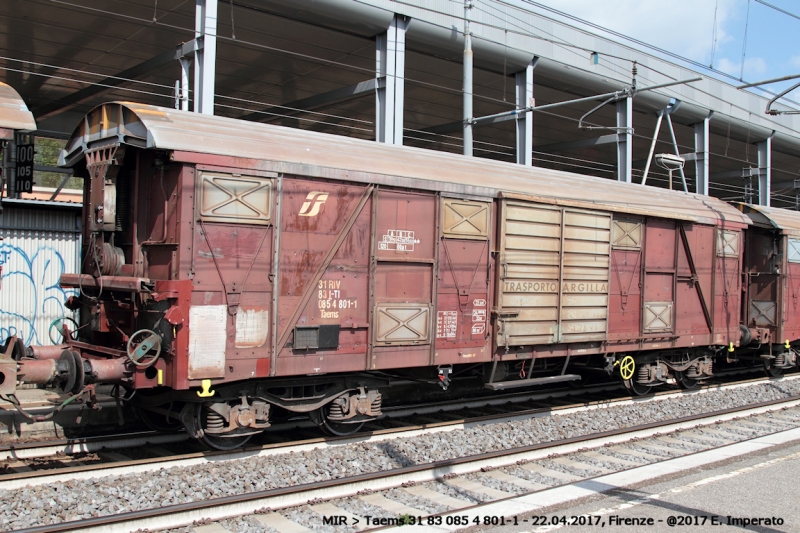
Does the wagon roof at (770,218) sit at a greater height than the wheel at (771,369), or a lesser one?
greater

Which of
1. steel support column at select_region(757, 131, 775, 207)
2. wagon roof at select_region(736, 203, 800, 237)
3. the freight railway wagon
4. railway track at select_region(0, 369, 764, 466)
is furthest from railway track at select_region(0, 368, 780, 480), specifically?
steel support column at select_region(757, 131, 775, 207)

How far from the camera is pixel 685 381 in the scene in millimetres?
14258

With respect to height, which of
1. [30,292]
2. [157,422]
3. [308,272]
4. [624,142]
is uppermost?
[624,142]

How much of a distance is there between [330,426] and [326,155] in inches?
144

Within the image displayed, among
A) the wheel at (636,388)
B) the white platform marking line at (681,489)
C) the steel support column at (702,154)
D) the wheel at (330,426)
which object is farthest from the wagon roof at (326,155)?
the steel support column at (702,154)

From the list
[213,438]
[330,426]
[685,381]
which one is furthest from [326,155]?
[685,381]

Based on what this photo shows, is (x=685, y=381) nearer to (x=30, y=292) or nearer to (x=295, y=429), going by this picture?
(x=295, y=429)

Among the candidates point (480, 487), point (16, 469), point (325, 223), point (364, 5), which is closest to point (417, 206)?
point (325, 223)

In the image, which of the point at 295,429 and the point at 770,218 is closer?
→ the point at 295,429

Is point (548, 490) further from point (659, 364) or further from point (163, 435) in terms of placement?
point (659, 364)

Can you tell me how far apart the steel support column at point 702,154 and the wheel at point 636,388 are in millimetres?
17157

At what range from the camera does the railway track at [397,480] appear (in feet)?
20.3

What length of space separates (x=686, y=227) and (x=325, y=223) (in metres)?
8.26

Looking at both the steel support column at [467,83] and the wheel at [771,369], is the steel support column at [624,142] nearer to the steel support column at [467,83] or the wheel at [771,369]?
the steel support column at [467,83]
